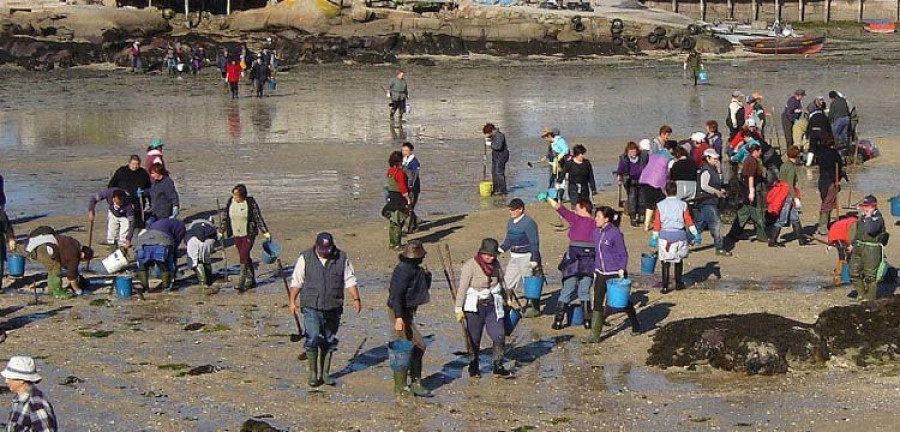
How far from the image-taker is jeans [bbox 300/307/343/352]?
1312cm

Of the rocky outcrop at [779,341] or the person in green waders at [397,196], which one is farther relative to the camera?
the person in green waders at [397,196]

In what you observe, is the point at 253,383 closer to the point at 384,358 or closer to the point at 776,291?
the point at 384,358

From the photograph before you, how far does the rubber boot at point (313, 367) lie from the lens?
13188mm

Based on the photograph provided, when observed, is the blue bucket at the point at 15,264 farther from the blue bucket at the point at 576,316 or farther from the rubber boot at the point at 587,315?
the rubber boot at the point at 587,315

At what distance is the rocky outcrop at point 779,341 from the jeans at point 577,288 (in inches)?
40.3

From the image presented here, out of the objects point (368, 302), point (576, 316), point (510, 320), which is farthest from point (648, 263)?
point (510, 320)

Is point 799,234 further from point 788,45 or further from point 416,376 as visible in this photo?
point 788,45

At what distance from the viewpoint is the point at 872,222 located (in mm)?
15281

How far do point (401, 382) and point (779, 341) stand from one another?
3465mm

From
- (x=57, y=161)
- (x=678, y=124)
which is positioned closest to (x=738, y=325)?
(x=57, y=161)

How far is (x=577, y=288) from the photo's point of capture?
50.0 feet

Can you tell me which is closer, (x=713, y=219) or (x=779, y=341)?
(x=779, y=341)

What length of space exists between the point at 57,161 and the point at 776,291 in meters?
16.9

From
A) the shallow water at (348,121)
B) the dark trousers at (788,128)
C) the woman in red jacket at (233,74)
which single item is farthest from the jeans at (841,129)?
the woman in red jacket at (233,74)
